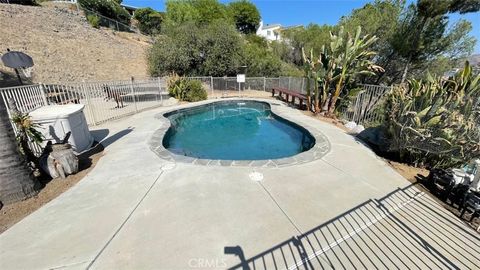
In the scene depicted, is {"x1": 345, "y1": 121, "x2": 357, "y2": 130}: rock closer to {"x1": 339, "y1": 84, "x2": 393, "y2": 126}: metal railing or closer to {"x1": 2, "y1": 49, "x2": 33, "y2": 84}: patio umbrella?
{"x1": 339, "y1": 84, "x2": 393, "y2": 126}: metal railing

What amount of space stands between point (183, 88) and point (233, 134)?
6.35 metres

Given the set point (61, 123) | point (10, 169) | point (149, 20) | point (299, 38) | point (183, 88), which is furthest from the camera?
point (149, 20)

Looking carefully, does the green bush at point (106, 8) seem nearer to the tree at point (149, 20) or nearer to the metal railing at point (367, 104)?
the tree at point (149, 20)

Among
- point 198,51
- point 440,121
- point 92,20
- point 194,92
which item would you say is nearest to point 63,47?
point 92,20

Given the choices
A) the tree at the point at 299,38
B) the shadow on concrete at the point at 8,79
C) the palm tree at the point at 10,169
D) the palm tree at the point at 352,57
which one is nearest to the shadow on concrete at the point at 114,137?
the palm tree at the point at 10,169

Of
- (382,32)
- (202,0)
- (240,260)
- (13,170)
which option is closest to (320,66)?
(382,32)

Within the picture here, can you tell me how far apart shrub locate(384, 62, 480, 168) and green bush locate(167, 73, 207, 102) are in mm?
11192

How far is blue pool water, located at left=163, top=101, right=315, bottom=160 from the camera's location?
702 cm

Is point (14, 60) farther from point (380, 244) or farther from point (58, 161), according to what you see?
point (380, 244)

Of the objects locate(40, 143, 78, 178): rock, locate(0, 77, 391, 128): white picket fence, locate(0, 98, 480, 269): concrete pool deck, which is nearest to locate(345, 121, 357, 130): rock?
locate(0, 77, 391, 128): white picket fence

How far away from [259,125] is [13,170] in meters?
8.25

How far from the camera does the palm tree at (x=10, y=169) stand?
3488 mm

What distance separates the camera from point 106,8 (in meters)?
33.5

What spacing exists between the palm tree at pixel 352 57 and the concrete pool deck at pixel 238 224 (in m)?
5.19
